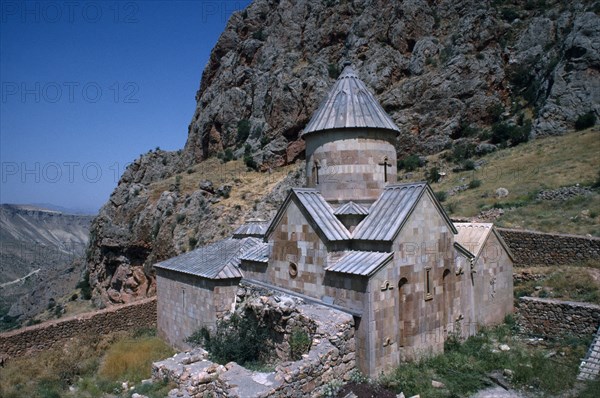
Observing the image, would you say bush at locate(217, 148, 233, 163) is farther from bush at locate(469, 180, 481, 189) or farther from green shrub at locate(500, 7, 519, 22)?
green shrub at locate(500, 7, 519, 22)

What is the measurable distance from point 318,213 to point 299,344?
2.75m

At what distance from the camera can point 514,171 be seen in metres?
23.8

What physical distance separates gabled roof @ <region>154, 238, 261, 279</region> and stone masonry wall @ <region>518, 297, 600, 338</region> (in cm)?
737

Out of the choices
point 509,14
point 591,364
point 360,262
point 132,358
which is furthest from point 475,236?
point 509,14

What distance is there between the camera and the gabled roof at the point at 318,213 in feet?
27.5

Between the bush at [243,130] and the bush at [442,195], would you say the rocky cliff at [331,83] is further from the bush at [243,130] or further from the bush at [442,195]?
the bush at [442,195]

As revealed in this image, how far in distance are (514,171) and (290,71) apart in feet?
79.6

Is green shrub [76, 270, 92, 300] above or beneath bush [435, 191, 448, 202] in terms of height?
beneath

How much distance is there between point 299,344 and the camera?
7301mm

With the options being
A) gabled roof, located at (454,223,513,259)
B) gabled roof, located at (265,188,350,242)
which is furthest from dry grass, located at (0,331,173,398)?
gabled roof, located at (454,223,513,259)

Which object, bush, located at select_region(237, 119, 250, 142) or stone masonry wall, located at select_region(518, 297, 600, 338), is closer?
stone masonry wall, located at select_region(518, 297, 600, 338)

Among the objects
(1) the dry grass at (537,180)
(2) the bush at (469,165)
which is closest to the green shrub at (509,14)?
(1) the dry grass at (537,180)

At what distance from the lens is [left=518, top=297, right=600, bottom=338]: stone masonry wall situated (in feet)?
29.7

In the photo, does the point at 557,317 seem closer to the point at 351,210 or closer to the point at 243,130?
the point at 351,210
